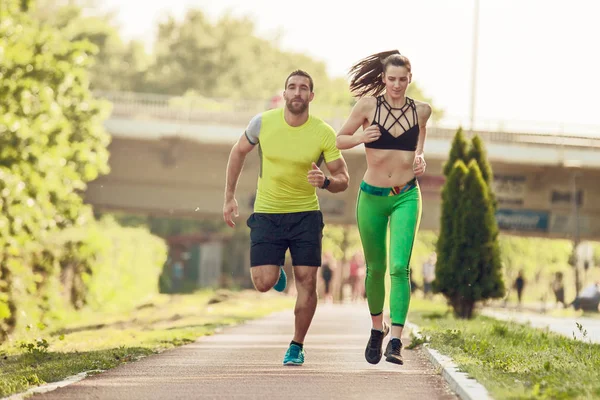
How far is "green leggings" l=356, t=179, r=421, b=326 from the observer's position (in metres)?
9.46

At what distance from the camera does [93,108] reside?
3091 cm

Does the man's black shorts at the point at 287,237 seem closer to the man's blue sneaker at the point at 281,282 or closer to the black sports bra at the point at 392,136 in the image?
the man's blue sneaker at the point at 281,282

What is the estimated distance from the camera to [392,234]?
31.3 ft

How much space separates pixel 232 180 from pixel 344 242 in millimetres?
58985

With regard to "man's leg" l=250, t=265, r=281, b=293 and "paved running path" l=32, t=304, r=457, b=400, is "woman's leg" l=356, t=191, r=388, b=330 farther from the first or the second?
"man's leg" l=250, t=265, r=281, b=293

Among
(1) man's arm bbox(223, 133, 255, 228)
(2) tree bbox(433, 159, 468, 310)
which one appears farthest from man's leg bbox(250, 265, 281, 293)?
(2) tree bbox(433, 159, 468, 310)

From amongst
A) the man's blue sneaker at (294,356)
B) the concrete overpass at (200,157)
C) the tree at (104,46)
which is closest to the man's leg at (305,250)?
the man's blue sneaker at (294,356)

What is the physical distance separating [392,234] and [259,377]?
4.81ft

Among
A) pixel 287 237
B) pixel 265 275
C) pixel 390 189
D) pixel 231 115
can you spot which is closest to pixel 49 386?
pixel 265 275

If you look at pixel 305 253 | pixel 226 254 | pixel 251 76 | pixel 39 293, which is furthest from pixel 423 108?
pixel 251 76

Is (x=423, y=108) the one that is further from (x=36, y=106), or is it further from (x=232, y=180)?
(x=36, y=106)

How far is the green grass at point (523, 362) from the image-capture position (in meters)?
7.66

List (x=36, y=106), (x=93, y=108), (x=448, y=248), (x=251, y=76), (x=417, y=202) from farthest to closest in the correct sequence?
(x=251, y=76), (x=93, y=108), (x=36, y=106), (x=448, y=248), (x=417, y=202)

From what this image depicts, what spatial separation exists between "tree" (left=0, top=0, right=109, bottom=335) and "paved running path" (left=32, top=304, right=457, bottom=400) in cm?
816
